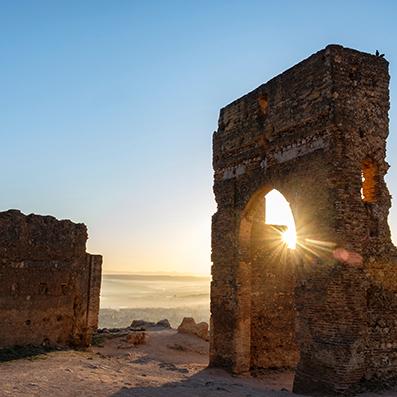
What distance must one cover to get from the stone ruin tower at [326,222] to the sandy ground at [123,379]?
0.89m

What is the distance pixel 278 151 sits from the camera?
12414 mm

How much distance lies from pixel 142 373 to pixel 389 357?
232 inches

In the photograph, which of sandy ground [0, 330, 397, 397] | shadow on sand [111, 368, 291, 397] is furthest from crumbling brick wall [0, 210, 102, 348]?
shadow on sand [111, 368, 291, 397]

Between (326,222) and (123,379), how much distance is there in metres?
5.56

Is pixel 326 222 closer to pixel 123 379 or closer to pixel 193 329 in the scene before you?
pixel 123 379

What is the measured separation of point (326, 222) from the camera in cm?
1045

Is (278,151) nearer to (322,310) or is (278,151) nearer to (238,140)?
(238,140)

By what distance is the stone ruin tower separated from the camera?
32.8 feet

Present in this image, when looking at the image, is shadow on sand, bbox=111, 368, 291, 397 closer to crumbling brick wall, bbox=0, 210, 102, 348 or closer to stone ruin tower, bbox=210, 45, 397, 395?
stone ruin tower, bbox=210, 45, 397, 395

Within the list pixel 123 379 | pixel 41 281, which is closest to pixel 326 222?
pixel 123 379

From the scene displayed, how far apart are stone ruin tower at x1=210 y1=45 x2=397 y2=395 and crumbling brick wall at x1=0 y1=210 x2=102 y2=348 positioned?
4.56 m

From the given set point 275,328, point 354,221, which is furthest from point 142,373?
point 354,221

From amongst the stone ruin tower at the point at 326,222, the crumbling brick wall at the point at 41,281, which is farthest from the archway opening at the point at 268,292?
the crumbling brick wall at the point at 41,281

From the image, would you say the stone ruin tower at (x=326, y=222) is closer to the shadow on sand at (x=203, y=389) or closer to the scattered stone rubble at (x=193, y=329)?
the shadow on sand at (x=203, y=389)
